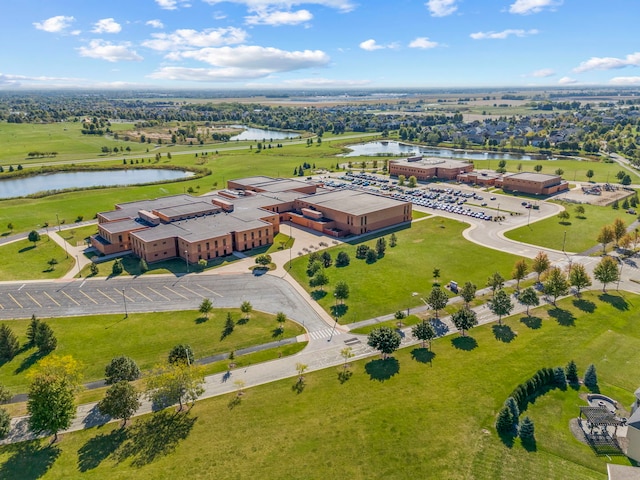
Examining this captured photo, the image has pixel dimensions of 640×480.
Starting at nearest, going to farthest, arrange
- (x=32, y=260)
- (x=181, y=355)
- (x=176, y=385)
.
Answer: (x=176, y=385) < (x=181, y=355) < (x=32, y=260)

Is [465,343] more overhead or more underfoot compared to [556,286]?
more underfoot

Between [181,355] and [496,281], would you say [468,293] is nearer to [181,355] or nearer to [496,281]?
[496,281]

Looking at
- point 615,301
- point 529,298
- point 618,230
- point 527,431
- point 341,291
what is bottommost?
point 527,431

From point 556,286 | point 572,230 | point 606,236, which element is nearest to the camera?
point 556,286

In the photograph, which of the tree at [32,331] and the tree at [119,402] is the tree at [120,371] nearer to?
the tree at [119,402]

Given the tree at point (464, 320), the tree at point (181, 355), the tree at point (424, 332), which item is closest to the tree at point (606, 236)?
the tree at point (464, 320)

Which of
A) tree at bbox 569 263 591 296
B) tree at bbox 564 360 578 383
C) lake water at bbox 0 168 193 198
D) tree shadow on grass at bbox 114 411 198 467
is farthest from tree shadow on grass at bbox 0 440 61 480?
lake water at bbox 0 168 193 198

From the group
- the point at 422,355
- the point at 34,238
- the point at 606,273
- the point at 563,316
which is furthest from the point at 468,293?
the point at 34,238

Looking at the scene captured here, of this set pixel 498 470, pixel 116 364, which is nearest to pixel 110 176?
pixel 116 364
